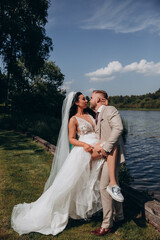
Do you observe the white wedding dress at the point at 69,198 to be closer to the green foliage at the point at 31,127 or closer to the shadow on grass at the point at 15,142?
the shadow on grass at the point at 15,142

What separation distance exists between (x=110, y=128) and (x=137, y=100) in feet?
373

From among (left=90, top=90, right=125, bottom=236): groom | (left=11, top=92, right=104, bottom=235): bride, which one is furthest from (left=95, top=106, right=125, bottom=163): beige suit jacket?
(left=11, top=92, right=104, bottom=235): bride

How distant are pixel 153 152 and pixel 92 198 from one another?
1327 centimetres

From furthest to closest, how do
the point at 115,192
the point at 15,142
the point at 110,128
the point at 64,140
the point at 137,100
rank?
the point at 137,100 → the point at 15,142 → the point at 64,140 → the point at 110,128 → the point at 115,192

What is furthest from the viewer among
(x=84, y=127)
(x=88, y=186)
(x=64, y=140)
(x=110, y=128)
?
(x=64, y=140)

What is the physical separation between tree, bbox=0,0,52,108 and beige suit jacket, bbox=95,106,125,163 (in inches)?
679

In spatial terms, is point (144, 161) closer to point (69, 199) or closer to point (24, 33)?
point (69, 199)

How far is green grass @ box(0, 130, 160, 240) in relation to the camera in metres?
3.51

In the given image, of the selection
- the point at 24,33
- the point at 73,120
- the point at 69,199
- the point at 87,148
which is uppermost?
the point at 24,33

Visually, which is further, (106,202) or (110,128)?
(110,128)

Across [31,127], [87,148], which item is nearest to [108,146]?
[87,148]

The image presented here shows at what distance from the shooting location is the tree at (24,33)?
17.9m

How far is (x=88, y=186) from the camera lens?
3723 millimetres

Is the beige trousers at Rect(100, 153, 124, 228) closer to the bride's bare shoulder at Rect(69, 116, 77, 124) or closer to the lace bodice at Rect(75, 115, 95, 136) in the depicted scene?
the lace bodice at Rect(75, 115, 95, 136)
